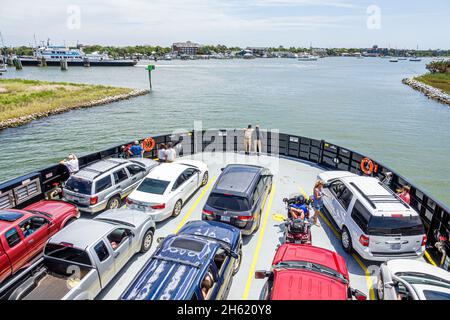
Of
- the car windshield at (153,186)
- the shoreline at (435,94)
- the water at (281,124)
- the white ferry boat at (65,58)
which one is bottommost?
the water at (281,124)

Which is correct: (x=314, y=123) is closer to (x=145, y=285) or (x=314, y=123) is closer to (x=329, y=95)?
(x=329, y=95)

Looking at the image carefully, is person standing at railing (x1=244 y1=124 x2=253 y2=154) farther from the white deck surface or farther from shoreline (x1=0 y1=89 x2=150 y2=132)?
shoreline (x1=0 y1=89 x2=150 y2=132)

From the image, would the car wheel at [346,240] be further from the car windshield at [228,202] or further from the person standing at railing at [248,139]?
the person standing at railing at [248,139]

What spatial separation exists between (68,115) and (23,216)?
1577 inches

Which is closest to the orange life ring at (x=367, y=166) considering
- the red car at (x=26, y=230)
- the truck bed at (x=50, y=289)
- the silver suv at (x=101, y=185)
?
the silver suv at (x=101, y=185)

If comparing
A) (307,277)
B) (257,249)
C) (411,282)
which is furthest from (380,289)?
(257,249)

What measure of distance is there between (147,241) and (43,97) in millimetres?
50658

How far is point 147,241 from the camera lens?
820cm

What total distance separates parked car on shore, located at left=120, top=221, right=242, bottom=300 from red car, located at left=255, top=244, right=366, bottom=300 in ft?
2.74

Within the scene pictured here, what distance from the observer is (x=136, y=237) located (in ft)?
25.1

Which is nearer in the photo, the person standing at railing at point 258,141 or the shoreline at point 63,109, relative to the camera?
the person standing at railing at point 258,141

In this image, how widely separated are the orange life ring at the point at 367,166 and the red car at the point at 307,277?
5.95 metres

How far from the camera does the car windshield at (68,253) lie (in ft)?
20.3

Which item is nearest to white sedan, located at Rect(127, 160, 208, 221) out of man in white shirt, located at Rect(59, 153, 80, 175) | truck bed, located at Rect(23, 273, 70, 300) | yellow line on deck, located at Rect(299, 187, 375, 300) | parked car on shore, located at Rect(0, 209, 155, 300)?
parked car on shore, located at Rect(0, 209, 155, 300)
